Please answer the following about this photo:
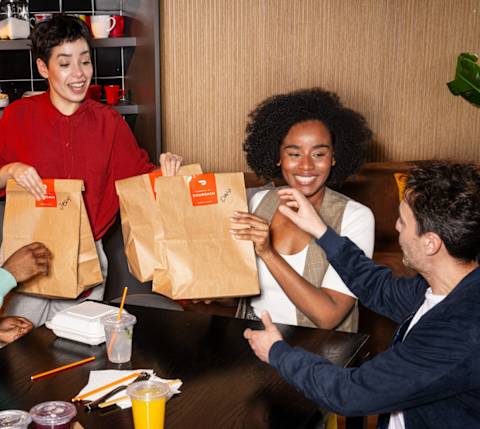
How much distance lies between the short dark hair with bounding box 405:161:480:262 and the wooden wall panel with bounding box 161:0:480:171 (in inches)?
79.2

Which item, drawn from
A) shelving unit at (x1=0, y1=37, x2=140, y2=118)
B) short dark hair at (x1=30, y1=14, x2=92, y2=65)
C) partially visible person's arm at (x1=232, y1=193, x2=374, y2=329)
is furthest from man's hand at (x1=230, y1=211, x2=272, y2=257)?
shelving unit at (x1=0, y1=37, x2=140, y2=118)

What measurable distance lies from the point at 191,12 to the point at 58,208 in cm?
141

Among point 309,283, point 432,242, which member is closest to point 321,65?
point 309,283

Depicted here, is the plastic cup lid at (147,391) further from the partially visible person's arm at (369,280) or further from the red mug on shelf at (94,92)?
the red mug on shelf at (94,92)

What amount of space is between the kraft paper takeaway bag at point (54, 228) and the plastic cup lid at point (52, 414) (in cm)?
95

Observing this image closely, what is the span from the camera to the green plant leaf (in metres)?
3.37

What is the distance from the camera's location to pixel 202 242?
2.05m

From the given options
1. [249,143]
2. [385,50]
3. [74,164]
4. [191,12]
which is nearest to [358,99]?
[385,50]

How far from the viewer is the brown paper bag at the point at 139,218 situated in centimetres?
215

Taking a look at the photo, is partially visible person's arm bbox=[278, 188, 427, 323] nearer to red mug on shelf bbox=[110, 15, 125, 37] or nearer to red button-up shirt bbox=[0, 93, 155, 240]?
red button-up shirt bbox=[0, 93, 155, 240]

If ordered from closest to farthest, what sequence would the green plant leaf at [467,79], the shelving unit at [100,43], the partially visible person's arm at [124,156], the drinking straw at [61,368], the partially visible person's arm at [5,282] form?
the drinking straw at [61,368]
the partially visible person's arm at [5,282]
the partially visible person's arm at [124,156]
the shelving unit at [100,43]
the green plant leaf at [467,79]

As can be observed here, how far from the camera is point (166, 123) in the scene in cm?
339

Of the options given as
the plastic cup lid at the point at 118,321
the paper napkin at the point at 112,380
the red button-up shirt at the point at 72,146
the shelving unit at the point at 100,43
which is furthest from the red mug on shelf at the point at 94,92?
the paper napkin at the point at 112,380

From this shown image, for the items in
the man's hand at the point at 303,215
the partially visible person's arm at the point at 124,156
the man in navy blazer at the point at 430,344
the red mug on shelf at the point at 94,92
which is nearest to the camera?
the man in navy blazer at the point at 430,344
